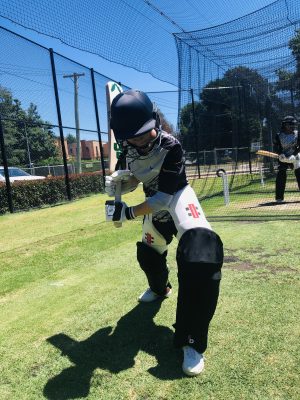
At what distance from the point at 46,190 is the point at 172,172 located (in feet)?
36.4

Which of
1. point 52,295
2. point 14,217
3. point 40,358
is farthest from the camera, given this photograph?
point 14,217

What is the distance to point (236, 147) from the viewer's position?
14320mm

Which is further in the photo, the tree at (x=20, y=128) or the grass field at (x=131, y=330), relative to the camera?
the tree at (x=20, y=128)

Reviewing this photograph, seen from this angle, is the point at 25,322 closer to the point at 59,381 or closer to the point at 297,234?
the point at 59,381

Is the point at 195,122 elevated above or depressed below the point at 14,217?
above

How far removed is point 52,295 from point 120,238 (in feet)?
8.81

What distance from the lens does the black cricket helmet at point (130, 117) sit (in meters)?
2.76

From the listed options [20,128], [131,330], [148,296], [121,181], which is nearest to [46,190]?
[20,128]

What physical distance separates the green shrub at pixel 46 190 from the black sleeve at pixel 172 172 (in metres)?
9.42

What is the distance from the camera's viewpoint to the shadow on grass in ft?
8.46

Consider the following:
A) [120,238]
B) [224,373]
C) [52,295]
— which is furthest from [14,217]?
[224,373]

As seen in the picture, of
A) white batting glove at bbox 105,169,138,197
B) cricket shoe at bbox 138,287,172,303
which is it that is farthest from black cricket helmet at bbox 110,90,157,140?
cricket shoe at bbox 138,287,172,303

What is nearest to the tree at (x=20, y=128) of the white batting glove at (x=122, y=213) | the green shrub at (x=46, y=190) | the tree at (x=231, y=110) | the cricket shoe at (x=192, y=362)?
the green shrub at (x=46, y=190)

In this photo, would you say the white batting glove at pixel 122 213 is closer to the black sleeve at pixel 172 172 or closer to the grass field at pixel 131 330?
the black sleeve at pixel 172 172
